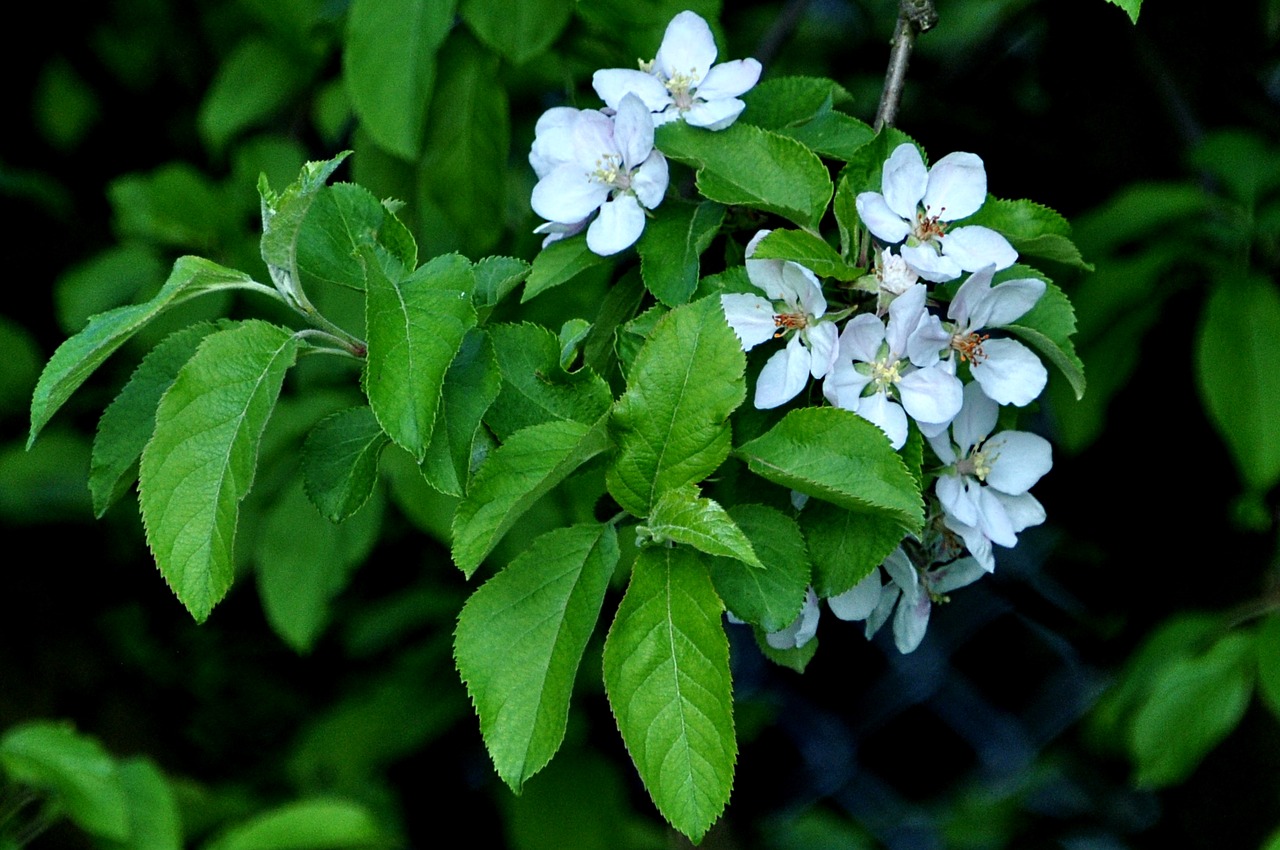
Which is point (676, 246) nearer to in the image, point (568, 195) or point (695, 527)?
point (568, 195)

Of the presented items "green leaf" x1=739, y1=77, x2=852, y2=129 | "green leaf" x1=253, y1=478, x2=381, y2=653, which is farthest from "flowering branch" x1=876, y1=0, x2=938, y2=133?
"green leaf" x1=253, y1=478, x2=381, y2=653

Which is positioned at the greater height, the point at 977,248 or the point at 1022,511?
the point at 977,248

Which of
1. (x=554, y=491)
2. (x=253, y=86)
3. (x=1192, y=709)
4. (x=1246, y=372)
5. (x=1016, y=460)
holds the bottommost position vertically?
(x=1192, y=709)

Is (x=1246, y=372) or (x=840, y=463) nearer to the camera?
(x=840, y=463)

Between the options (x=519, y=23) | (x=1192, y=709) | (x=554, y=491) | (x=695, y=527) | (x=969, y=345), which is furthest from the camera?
(x=1192, y=709)

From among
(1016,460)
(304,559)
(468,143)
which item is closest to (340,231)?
(1016,460)

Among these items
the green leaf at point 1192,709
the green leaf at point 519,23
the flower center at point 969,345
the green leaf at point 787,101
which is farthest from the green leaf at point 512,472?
the green leaf at point 1192,709

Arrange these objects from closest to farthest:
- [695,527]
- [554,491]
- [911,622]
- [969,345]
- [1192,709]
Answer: [695,527] < [969,345] < [911,622] < [554,491] < [1192,709]
